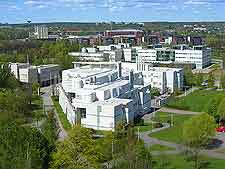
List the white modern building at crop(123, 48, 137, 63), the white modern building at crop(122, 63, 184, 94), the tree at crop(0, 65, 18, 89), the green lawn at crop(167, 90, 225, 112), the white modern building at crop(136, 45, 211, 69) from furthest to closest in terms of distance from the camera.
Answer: the white modern building at crop(123, 48, 137, 63) < the white modern building at crop(136, 45, 211, 69) < the white modern building at crop(122, 63, 184, 94) < the tree at crop(0, 65, 18, 89) < the green lawn at crop(167, 90, 225, 112)

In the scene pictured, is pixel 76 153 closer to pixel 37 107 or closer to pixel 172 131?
pixel 172 131

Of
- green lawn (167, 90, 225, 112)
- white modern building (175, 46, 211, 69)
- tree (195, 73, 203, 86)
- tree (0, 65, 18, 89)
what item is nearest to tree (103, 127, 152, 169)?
green lawn (167, 90, 225, 112)

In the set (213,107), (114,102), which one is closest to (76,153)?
(114,102)

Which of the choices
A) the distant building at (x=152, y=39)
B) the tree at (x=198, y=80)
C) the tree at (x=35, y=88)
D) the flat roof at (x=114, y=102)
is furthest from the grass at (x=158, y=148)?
the distant building at (x=152, y=39)

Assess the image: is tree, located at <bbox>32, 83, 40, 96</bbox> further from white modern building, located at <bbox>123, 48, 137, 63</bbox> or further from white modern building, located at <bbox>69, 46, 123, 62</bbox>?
white modern building, located at <bbox>123, 48, 137, 63</bbox>

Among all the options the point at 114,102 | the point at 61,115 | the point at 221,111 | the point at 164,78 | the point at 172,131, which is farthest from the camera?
the point at 164,78

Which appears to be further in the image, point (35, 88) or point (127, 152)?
point (35, 88)

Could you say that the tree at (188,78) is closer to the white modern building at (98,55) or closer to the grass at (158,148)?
the white modern building at (98,55)
